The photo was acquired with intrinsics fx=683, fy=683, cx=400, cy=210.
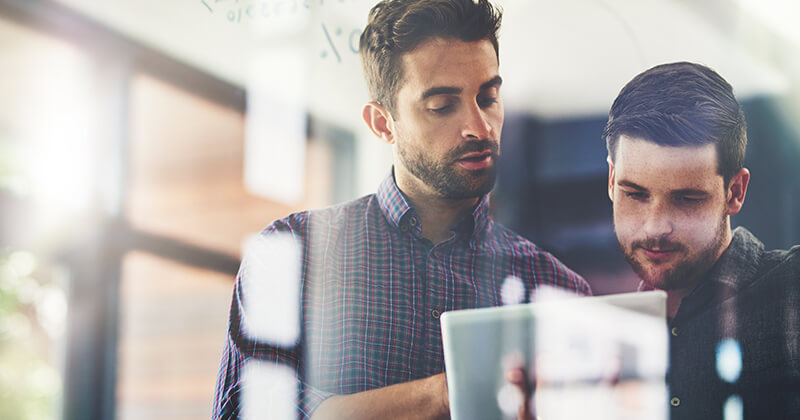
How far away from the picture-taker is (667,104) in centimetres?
125

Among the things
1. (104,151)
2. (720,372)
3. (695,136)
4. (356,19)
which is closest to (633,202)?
(695,136)

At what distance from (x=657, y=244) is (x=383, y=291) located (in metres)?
0.51

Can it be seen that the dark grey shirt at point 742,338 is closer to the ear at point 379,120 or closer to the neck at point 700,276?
the neck at point 700,276

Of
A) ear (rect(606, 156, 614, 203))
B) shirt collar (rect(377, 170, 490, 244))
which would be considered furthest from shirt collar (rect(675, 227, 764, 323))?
shirt collar (rect(377, 170, 490, 244))

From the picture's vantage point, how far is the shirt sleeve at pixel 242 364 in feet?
4.26

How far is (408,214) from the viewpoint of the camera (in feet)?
4.39

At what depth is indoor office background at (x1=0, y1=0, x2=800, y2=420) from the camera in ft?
4.23

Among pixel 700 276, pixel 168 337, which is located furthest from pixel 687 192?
pixel 168 337

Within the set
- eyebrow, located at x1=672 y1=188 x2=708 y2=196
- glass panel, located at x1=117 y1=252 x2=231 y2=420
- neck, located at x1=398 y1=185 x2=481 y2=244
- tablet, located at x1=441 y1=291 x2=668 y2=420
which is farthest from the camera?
glass panel, located at x1=117 y1=252 x2=231 y2=420


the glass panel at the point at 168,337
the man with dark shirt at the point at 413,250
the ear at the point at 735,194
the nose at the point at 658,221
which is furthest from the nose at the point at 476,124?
the glass panel at the point at 168,337

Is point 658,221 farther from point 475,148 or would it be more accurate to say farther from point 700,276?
point 475,148

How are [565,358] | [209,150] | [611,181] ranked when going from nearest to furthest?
1. [565,358]
2. [611,181]
3. [209,150]

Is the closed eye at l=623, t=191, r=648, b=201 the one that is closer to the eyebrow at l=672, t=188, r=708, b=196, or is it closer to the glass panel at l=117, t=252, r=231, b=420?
the eyebrow at l=672, t=188, r=708, b=196

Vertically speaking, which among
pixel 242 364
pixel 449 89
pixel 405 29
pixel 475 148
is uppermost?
pixel 405 29
